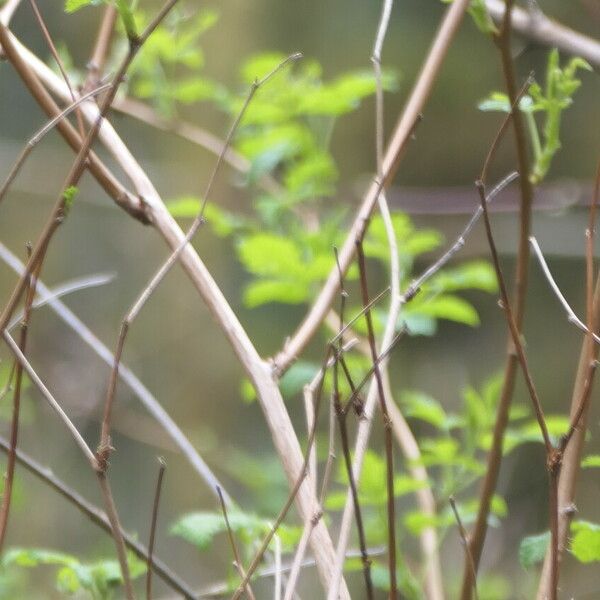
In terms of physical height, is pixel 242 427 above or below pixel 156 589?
above

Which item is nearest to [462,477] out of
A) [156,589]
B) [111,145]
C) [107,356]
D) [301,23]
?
[107,356]

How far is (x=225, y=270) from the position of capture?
8.41 feet

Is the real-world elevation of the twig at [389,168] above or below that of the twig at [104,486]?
above

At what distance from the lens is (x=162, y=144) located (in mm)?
2641

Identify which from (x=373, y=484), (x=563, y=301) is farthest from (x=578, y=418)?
(x=373, y=484)

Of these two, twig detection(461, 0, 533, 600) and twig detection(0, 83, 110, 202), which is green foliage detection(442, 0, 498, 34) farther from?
twig detection(0, 83, 110, 202)

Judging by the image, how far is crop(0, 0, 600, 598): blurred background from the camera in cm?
226

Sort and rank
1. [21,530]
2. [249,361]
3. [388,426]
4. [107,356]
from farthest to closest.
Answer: [21,530]
[107,356]
[249,361]
[388,426]

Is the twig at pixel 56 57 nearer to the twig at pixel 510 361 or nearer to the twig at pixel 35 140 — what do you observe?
the twig at pixel 35 140

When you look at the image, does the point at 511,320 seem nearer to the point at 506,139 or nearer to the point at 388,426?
the point at 388,426

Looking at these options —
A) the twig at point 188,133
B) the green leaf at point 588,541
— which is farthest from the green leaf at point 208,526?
the twig at point 188,133

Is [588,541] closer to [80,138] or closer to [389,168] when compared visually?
[389,168]

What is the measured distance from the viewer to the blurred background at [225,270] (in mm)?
2264

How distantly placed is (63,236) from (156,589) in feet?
3.11
